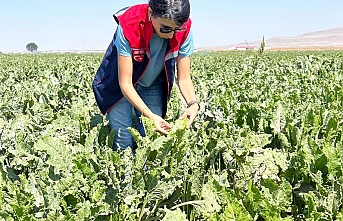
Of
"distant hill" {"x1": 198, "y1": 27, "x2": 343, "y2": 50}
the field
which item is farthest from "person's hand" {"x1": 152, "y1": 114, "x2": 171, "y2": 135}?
"distant hill" {"x1": 198, "y1": 27, "x2": 343, "y2": 50}

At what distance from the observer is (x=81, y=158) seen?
2.54 meters

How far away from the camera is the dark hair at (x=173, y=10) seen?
102 inches

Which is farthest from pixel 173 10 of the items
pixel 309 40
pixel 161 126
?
pixel 309 40

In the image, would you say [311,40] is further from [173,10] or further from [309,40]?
[173,10]

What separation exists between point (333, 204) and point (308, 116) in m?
1.16

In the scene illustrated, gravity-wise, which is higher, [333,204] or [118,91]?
[118,91]

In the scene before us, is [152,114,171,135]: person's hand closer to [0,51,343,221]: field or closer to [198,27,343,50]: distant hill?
[0,51,343,221]: field

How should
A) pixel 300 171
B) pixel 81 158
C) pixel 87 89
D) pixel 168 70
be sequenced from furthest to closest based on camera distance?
1. pixel 87 89
2. pixel 168 70
3. pixel 300 171
4. pixel 81 158

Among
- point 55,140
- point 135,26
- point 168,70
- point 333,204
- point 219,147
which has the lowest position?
point 333,204

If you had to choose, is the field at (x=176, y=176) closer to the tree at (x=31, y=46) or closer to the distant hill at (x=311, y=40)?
the tree at (x=31, y=46)

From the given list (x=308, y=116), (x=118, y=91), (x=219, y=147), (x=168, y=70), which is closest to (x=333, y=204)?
(x=219, y=147)

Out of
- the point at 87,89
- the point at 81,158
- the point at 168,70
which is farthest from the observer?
the point at 87,89

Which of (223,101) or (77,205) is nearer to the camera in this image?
(77,205)

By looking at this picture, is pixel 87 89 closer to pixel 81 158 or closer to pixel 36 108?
pixel 36 108
